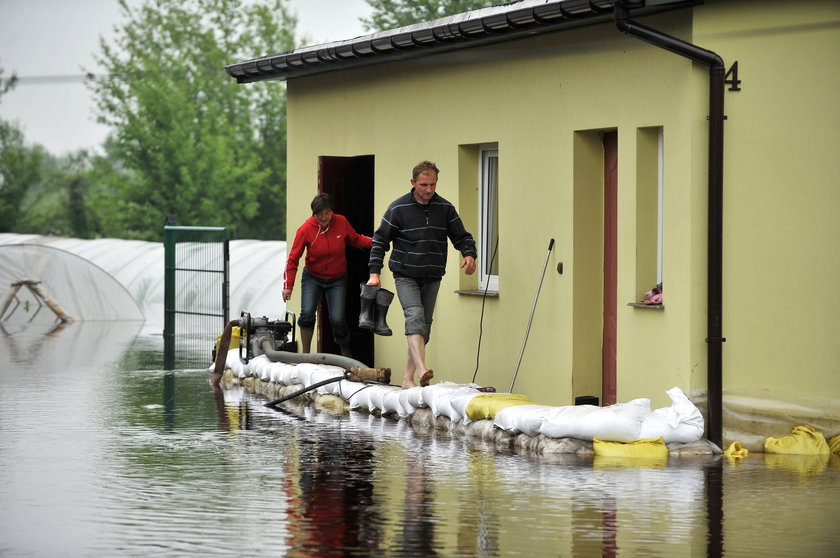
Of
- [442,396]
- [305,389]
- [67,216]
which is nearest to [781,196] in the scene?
[442,396]

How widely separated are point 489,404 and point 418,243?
213 cm

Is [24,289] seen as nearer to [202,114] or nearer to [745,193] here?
[745,193]

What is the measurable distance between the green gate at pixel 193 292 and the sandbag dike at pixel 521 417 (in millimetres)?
9344

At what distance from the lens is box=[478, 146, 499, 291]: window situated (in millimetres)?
14172

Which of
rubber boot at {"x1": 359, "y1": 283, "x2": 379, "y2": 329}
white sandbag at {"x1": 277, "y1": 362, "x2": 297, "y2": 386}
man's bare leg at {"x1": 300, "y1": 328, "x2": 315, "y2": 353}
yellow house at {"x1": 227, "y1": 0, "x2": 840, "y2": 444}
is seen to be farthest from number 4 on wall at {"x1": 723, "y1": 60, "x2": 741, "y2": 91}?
man's bare leg at {"x1": 300, "y1": 328, "x2": 315, "y2": 353}

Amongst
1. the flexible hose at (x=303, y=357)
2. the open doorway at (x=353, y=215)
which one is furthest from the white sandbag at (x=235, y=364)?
the open doorway at (x=353, y=215)

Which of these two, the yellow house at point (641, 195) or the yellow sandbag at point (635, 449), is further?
the yellow house at point (641, 195)

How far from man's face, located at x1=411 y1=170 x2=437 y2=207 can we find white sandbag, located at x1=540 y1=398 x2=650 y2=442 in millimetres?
2951

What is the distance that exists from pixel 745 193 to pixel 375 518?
14.3ft

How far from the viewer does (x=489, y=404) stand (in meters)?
11.4

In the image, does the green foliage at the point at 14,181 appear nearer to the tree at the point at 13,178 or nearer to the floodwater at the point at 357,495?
the tree at the point at 13,178

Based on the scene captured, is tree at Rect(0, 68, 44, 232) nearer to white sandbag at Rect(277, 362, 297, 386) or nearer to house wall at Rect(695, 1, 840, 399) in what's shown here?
white sandbag at Rect(277, 362, 297, 386)

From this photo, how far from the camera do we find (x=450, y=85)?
14.2 metres

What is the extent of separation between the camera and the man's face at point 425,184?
1288 cm
